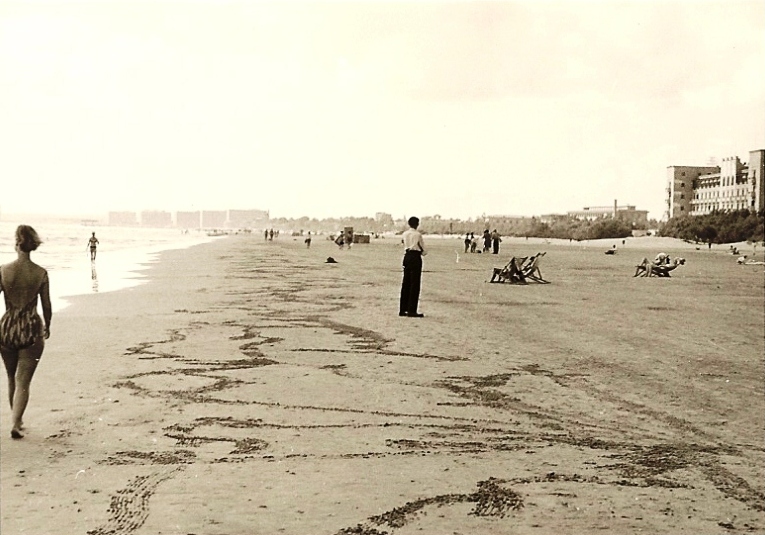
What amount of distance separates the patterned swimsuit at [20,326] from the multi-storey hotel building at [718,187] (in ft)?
258

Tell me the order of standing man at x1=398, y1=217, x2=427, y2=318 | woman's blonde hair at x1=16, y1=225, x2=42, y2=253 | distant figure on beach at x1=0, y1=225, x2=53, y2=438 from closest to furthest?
woman's blonde hair at x1=16, y1=225, x2=42, y2=253 → distant figure on beach at x1=0, y1=225, x2=53, y2=438 → standing man at x1=398, y1=217, x2=427, y2=318

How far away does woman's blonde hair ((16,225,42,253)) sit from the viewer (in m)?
4.87

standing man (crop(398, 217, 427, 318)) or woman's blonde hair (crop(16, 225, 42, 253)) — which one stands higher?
woman's blonde hair (crop(16, 225, 42, 253))

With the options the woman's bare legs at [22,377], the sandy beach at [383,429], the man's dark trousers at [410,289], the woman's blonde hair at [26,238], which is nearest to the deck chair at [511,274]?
the man's dark trousers at [410,289]

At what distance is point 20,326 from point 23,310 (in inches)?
5.7

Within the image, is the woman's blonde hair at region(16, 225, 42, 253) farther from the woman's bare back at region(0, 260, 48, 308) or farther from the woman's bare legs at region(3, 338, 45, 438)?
the woman's bare legs at region(3, 338, 45, 438)

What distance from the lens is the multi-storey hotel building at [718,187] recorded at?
267 ft

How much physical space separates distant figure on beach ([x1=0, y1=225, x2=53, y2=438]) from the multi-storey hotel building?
258 feet

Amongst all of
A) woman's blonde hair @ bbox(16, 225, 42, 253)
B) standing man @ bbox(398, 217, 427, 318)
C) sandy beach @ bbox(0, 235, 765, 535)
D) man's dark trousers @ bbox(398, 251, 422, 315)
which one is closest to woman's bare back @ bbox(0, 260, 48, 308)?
woman's blonde hair @ bbox(16, 225, 42, 253)

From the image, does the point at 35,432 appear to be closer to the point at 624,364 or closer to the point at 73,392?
the point at 73,392

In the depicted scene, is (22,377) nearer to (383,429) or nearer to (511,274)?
(383,429)

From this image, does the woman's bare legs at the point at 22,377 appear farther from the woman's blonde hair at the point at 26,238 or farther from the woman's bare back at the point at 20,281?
the woman's blonde hair at the point at 26,238

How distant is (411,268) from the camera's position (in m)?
14.7

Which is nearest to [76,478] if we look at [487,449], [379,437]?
[379,437]
